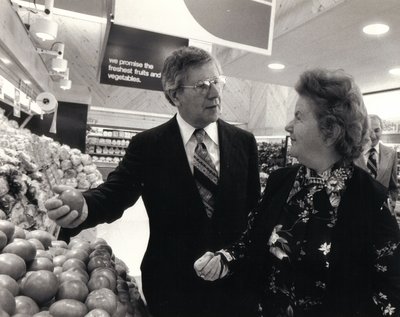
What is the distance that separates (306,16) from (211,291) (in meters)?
3.38

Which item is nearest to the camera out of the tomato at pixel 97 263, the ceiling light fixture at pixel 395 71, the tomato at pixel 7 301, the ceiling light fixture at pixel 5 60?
the tomato at pixel 7 301

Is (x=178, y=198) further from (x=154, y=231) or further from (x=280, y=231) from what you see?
(x=280, y=231)

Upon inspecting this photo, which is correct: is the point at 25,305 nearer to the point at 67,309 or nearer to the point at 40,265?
the point at 67,309

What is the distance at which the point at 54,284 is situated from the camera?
1.22 meters

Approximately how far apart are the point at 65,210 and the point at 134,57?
3.14 m

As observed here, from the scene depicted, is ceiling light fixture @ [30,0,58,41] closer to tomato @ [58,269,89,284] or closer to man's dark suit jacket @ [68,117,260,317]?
man's dark suit jacket @ [68,117,260,317]

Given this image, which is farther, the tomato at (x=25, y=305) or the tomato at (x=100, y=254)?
the tomato at (x=100, y=254)

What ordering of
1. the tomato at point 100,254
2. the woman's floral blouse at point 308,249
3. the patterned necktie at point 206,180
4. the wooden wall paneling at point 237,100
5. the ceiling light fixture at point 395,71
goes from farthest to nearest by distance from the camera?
1. the wooden wall paneling at point 237,100
2. the ceiling light fixture at point 395,71
3. the patterned necktie at point 206,180
4. the tomato at point 100,254
5. the woman's floral blouse at point 308,249

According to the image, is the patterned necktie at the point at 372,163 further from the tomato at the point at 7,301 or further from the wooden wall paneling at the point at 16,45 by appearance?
the tomato at the point at 7,301

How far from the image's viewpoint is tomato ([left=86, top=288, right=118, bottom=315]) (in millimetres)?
1213

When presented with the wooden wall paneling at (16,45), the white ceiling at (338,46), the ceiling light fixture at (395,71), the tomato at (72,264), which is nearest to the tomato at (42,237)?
the tomato at (72,264)

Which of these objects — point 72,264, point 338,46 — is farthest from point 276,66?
point 72,264

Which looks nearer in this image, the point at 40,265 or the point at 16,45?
the point at 40,265

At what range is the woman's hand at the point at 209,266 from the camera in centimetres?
143
